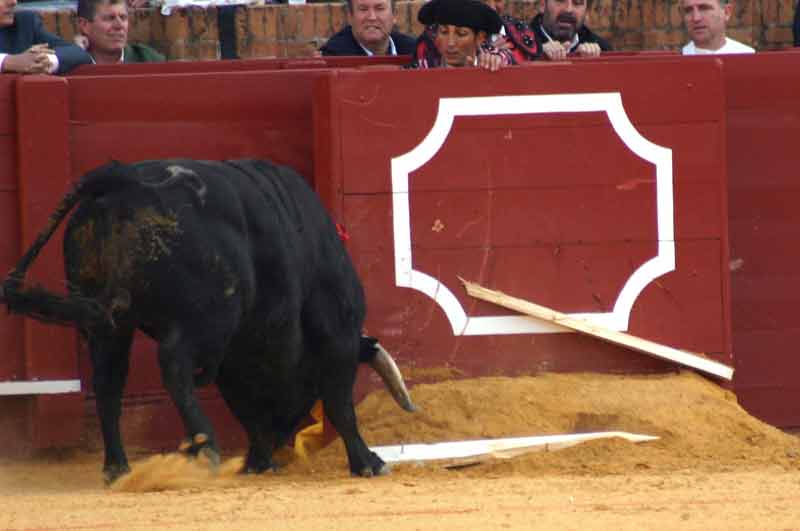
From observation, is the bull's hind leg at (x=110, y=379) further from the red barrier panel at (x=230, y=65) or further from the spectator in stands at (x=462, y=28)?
the spectator in stands at (x=462, y=28)

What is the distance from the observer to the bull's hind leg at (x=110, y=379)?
6230 millimetres

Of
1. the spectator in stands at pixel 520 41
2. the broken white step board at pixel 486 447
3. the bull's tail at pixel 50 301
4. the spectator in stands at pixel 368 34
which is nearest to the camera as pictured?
the bull's tail at pixel 50 301

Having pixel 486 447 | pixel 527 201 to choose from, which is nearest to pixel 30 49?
pixel 527 201

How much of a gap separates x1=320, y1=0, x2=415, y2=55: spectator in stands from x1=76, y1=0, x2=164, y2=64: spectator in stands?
3.40 feet

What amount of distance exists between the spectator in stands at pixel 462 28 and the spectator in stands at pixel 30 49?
1533mm

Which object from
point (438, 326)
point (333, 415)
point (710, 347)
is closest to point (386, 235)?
point (438, 326)

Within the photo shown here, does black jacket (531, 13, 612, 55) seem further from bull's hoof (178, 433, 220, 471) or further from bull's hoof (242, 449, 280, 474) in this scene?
bull's hoof (178, 433, 220, 471)

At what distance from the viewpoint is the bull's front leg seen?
5.95 meters

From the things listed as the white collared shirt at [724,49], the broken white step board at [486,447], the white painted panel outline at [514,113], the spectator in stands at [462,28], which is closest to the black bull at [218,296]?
the broken white step board at [486,447]

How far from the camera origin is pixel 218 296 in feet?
19.8

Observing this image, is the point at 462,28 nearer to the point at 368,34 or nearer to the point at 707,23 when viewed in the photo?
the point at 368,34

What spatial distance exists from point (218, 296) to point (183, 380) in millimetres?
305

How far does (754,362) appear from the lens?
26.3 feet

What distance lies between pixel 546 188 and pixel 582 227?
0.22 metres
